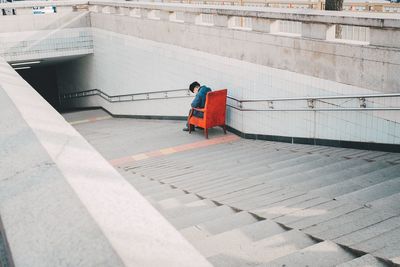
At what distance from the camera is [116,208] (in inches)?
66.6

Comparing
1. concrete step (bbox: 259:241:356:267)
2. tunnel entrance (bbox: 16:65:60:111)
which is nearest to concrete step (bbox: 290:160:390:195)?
concrete step (bbox: 259:241:356:267)

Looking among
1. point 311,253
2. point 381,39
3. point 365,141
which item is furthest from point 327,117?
point 311,253

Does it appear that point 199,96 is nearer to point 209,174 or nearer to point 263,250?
point 209,174

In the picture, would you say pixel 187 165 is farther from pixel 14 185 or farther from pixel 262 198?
pixel 14 185

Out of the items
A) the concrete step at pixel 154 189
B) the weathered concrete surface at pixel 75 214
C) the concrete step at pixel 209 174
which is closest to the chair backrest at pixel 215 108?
the concrete step at pixel 209 174

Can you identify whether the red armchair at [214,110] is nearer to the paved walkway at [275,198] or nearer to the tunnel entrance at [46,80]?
the paved walkway at [275,198]

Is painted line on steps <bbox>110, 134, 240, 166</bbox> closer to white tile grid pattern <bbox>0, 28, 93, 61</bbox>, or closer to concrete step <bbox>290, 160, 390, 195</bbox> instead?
concrete step <bbox>290, 160, 390, 195</bbox>

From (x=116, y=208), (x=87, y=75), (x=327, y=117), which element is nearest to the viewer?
(x=116, y=208)

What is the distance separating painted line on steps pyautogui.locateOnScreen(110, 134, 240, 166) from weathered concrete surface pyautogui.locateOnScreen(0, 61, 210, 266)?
6604mm

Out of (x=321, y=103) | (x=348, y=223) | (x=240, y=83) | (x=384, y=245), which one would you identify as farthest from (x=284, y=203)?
(x=240, y=83)

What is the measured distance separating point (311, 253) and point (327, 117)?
443 cm

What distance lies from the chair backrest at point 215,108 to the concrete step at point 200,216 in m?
4.80

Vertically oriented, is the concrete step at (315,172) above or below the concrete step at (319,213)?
below

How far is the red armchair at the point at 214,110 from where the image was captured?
9.69m
